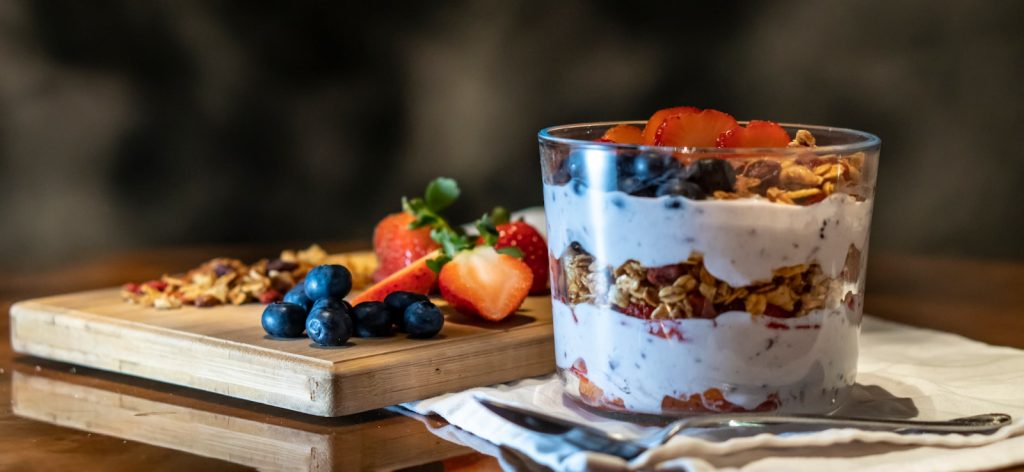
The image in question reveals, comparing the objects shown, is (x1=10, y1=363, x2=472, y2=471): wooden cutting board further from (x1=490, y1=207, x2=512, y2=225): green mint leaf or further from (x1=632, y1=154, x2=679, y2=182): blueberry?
(x1=490, y1=207, x2=512, y2=225): green mint leaf

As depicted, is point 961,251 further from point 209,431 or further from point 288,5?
Answer: point 209,431

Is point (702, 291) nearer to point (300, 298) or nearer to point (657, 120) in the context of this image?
point (657, 120)

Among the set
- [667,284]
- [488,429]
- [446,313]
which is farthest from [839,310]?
[446,313]

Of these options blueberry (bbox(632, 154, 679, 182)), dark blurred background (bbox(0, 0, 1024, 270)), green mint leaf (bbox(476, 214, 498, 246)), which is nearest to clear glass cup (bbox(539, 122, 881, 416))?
blueberry (bbox(632, 154, 679, 182))

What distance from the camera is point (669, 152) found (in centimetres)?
103

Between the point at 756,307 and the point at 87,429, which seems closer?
the point at 756,307

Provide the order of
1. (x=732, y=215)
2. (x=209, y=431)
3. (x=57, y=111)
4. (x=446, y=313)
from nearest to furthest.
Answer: (x=732, y=215)
(x=209, y=431)
(x=446, y=313)
(x=57, y=111)

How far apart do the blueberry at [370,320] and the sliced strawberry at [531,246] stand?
0.30 m

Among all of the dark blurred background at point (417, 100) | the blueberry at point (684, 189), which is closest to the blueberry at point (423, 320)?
the blueberry at point (684, 189)

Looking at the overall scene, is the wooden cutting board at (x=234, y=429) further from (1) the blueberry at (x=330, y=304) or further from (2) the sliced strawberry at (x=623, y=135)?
(2) the sliced strawberry at (x=623, y=135)

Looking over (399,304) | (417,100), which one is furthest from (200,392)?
(417,100)

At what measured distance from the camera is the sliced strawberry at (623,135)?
1.21 meters

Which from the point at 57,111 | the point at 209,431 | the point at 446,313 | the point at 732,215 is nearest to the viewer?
the point at 732,215

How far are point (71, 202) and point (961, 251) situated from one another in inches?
79.1
